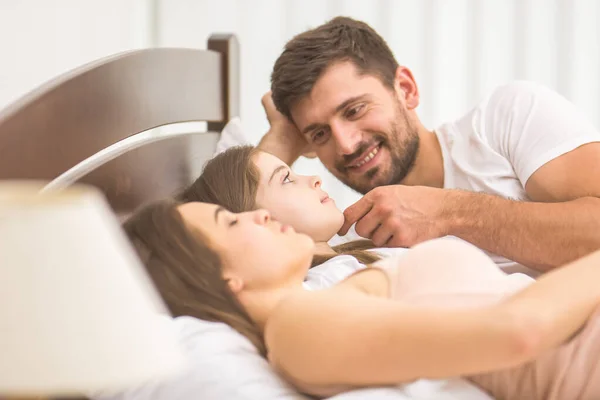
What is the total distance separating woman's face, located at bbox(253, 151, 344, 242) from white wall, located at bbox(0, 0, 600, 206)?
1.24 meters

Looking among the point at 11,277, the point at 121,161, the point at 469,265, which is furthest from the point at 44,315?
the point at 121,161

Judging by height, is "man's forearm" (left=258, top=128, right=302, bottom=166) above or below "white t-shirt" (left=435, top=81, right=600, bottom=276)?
below

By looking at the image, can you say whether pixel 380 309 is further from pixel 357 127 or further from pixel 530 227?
pixel 357 127

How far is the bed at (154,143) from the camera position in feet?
2.94

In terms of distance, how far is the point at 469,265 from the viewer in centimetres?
97

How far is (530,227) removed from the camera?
64.8 inches

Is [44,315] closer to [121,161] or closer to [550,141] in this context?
[121,161]

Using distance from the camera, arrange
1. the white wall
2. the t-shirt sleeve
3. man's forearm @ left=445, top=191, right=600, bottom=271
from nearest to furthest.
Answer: man's forearm @ left=445, top=191, right=600, bottom=271
the t-shirt sleeve
the white wall

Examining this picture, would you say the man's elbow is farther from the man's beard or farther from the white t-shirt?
the man's beard

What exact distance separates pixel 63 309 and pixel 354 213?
1.17 metres

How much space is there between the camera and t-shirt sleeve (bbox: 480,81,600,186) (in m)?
1.76

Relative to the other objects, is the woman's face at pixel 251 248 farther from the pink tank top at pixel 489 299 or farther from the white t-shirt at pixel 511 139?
the white t-shirt at pixel 511 139

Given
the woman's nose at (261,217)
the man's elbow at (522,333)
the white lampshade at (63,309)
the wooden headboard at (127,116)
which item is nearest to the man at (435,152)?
the wooden headboard at (127,116)

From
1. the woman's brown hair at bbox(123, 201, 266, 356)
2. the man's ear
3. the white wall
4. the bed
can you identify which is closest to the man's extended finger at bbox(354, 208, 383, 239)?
the bed
